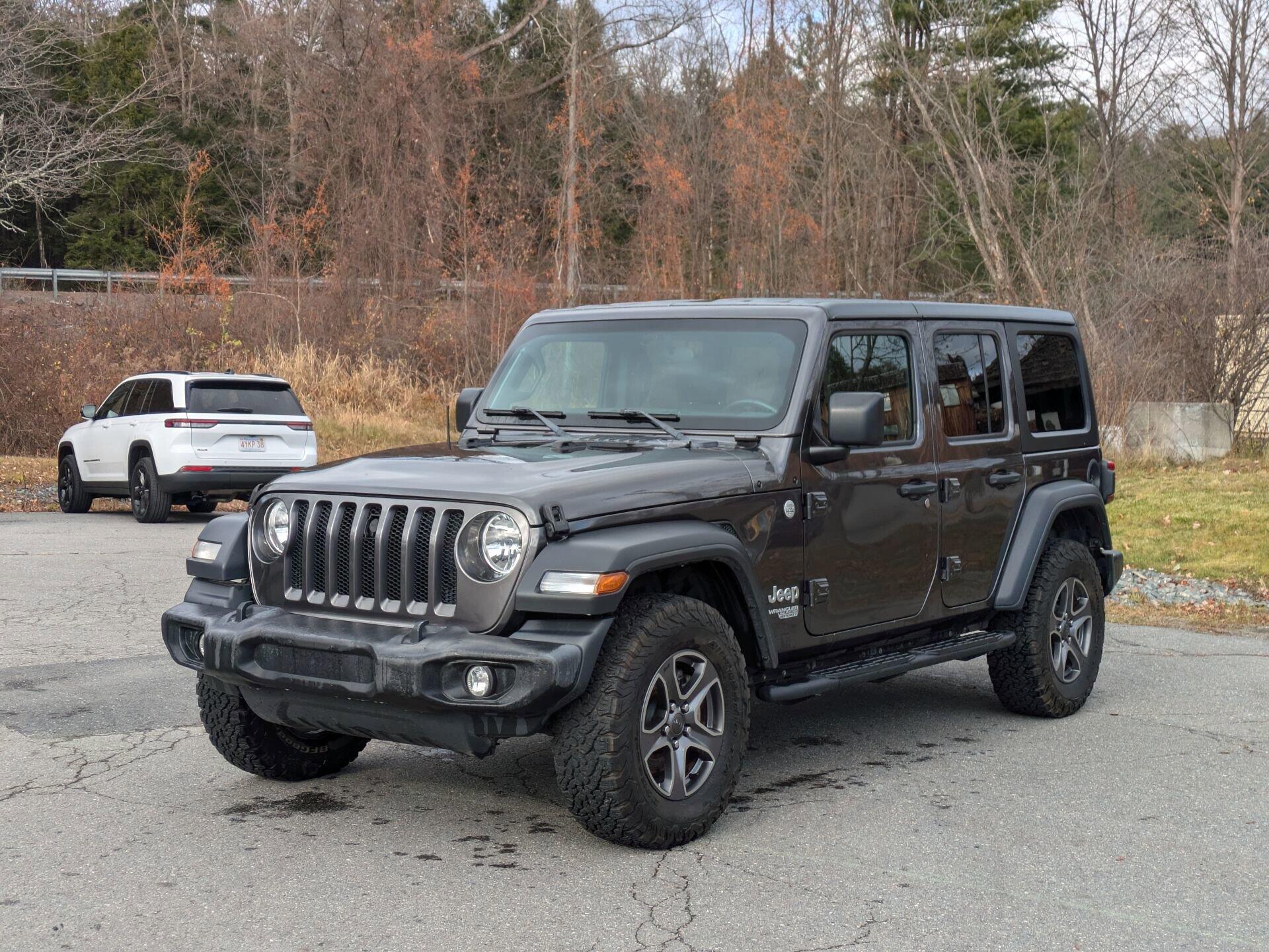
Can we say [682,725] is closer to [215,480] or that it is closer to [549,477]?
[549,477]

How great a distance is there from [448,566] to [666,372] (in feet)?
5.66

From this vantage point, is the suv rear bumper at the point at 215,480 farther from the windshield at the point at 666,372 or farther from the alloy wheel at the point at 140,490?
the windshield at the point at 666,372

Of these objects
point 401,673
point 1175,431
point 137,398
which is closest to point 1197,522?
point 1175,431

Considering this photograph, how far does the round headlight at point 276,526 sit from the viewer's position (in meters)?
5.47

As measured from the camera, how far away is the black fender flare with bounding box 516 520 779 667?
4.79 meters

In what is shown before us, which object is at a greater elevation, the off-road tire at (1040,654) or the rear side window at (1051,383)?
the rear side window at (1051,383)

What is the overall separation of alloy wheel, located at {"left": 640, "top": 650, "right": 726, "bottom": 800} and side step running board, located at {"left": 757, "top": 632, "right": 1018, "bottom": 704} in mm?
458

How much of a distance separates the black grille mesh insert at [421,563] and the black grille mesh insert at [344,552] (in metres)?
0.30

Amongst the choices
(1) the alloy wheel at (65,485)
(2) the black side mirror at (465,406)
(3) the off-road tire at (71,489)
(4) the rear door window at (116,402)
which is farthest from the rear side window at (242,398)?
(2) the black side mirror at (465,406)

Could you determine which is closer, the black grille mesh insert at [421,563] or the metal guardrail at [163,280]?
the black grille mesh insert at [421,563]

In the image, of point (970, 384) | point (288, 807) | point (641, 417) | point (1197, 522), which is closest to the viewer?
point (288, 807)

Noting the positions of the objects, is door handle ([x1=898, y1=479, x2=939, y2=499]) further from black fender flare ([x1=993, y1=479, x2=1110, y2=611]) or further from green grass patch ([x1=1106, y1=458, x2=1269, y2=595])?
green grass patch ([x1=1106, y1=458, x2=1269, y2=595])

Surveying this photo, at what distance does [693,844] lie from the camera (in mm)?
5195

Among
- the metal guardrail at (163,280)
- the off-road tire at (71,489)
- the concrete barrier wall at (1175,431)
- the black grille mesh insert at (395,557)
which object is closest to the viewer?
the black grille mesh insert at (395,557)
